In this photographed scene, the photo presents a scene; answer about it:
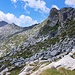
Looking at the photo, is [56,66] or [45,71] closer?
[45,71]

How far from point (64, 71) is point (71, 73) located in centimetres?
225

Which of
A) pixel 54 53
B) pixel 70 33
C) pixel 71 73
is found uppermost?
pixel 70 33

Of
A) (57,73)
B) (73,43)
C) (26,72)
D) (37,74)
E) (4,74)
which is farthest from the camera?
(73,43)

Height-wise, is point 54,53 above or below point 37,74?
above

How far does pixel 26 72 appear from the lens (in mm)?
70062

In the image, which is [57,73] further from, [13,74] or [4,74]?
[4,74]

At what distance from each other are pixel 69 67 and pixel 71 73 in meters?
3.99

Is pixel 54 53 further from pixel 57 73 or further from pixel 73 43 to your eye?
pixel 57 73

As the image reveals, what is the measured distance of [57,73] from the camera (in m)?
46.1

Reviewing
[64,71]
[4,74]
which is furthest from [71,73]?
[4,74]

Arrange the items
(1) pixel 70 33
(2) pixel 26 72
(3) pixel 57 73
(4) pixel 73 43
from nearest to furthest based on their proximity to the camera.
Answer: (3) pixel 57 73 → (2) pixel 26 72 → (4) pixel 73 43 → (1) pixel 70 33

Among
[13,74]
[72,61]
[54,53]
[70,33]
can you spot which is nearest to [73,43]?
[54,53]

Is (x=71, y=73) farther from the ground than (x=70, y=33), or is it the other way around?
(x=70, y=33)

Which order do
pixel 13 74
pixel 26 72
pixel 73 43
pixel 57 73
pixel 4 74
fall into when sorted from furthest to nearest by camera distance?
pixel 73 43 → pixel 4 74 → pixel 13 74 → pixel 26 72 → pixel 57 73
